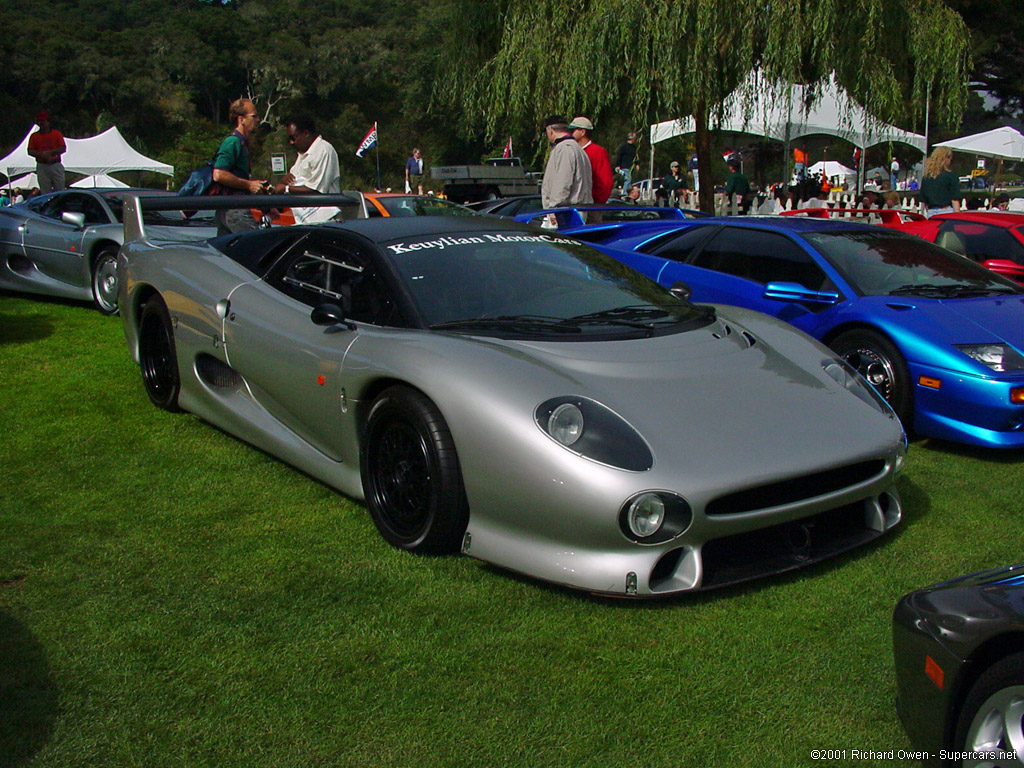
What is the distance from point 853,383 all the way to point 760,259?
→ 2.22 metres

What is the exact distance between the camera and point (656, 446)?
9.77ft

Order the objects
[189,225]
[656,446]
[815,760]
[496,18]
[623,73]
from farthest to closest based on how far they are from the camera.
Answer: [496,18]
[623,73]
[189,225]
[656,446]
[815,760]

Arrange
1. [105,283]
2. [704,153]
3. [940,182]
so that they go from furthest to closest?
[940,182]
[704,153]
[105,283]

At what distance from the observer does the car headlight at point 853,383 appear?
12.0ft

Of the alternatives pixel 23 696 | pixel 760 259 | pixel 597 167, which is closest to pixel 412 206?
pixel 597 167

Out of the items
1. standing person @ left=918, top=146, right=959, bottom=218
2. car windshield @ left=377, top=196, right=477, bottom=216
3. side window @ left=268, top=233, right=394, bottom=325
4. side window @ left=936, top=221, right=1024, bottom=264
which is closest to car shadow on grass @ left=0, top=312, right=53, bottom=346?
side window @ left=268, top=233, right=394, bottom=325

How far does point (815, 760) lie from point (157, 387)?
412 cm

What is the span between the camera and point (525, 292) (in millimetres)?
3896

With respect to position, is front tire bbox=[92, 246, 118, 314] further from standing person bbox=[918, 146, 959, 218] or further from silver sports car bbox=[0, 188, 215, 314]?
standing person bbox=[918, 146, 959, 218]

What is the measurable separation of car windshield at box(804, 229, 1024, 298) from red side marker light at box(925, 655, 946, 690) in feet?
11.7

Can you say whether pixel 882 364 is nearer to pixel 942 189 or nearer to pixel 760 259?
pixel 760 259

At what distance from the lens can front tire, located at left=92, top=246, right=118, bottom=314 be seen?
319 inches

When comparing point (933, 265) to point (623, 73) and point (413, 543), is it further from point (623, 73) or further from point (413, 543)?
point (623, 73)

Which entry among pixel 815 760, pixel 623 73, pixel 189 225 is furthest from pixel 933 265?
pixel 623 73
